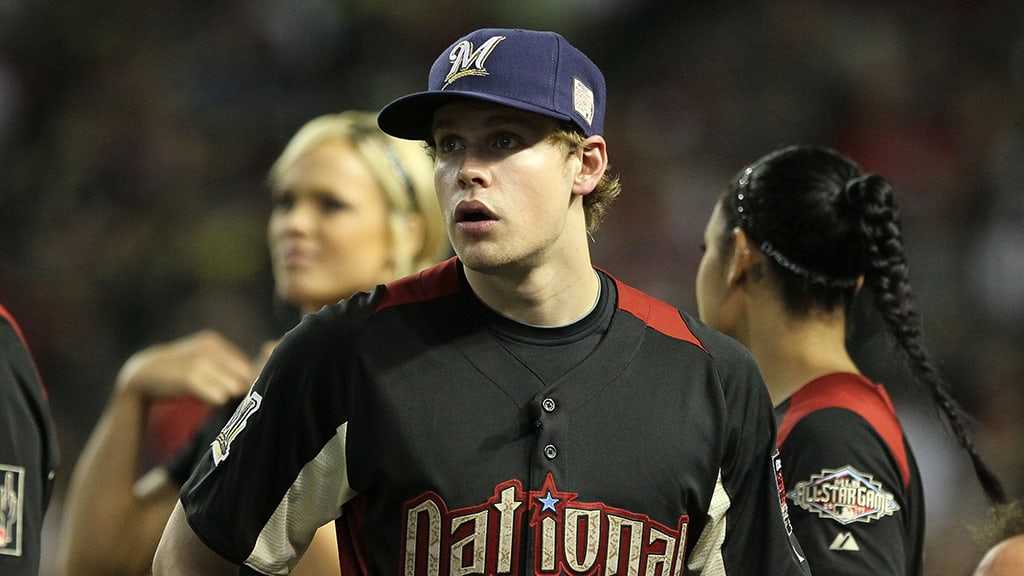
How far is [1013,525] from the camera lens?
3117 mm

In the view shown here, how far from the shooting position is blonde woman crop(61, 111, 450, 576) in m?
3.71

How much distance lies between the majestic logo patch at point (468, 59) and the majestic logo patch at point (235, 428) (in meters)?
0.62

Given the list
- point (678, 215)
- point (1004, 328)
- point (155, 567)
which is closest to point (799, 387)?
point (155, 567)

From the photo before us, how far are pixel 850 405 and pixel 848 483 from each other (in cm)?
20

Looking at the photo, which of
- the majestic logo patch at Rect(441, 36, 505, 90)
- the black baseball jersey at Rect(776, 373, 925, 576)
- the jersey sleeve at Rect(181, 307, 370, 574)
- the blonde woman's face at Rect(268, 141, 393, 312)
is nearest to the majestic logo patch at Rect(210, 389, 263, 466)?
the jersey sleeve at Rect(181, 307, 370, 574)

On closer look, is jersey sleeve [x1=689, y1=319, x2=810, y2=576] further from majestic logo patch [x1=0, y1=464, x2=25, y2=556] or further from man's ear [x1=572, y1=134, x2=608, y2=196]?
majestic logo patch [x1=0, y1=464, x2=25, y2=556]

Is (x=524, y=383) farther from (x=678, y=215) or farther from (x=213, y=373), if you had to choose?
(x=678, y=215)

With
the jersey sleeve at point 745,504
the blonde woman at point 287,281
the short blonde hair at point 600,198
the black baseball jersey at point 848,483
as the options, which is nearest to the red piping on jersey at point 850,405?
the black baseball jersey at point 848,483

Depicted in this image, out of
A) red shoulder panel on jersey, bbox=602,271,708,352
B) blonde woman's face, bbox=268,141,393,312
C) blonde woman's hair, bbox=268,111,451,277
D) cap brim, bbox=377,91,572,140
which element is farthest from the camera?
blonde woman's hair, bbox=268,111,451,277

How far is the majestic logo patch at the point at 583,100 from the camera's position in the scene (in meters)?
2.40

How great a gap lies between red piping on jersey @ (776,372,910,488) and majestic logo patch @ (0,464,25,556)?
4.97 ft

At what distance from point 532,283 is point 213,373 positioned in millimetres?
1443

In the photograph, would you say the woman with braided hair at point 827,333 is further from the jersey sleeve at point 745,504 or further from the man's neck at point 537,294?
the man's neck at point 537,294

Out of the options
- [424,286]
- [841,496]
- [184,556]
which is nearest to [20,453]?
[184,556]
